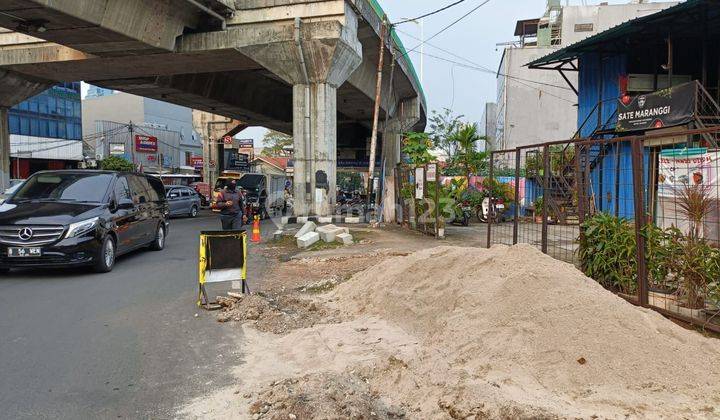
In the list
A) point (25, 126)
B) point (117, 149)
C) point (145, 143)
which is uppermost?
point (25, 126)

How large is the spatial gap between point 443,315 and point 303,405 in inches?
87.7

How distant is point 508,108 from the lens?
42.2 m

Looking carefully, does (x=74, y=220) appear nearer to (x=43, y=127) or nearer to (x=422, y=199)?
(x=422, y=199)

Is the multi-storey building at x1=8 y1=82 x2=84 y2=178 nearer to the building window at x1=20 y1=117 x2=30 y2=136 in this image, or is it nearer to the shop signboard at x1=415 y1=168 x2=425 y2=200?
the building window at x1=20 y1=117 x2=30 y2=136

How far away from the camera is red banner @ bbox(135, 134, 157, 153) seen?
161ft

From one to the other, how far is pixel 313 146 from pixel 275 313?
41.5 ft

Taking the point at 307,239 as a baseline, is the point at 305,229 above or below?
above

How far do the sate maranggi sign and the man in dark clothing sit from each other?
12094 millimetres

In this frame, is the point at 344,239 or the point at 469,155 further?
the point at 469,155

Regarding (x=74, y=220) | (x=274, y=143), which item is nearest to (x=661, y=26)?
(x=74, y=220)

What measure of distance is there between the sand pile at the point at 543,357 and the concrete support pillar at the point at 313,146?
43.5ft

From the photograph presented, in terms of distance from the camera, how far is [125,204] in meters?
10.7

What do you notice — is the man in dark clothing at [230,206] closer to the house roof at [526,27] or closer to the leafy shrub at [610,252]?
the leafy shrub at [610,252]

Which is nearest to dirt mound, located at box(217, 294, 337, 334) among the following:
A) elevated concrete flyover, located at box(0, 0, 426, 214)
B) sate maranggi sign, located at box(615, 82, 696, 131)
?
elevated concrete flyover, located at box(0, 0, 426, 214)
